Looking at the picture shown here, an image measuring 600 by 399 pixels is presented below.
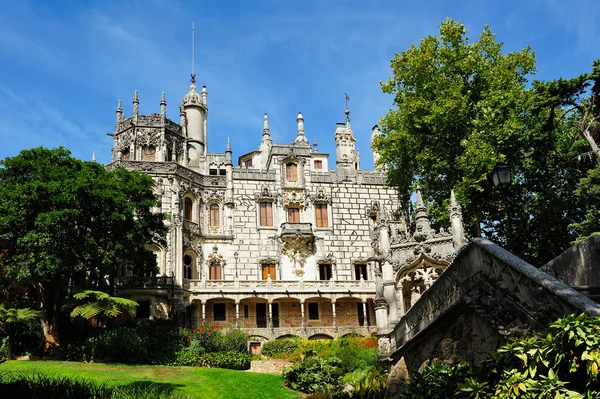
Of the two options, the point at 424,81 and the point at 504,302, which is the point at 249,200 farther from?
the point at 504,302

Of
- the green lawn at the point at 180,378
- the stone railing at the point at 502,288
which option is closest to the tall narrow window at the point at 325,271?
the green lawn at the point at 180,378

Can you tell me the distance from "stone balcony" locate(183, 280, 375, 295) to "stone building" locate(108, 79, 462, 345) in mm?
69

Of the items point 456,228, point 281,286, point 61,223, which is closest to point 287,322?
point 281,286

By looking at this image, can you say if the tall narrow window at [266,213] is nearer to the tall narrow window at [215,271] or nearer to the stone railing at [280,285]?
the tall narrow window at [215,271]

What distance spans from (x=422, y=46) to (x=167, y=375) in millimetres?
20599

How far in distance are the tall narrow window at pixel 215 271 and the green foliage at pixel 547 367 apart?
3485 cm

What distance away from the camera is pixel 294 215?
44.8 metres

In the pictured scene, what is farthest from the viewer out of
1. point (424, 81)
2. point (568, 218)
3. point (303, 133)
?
point (303, 133)

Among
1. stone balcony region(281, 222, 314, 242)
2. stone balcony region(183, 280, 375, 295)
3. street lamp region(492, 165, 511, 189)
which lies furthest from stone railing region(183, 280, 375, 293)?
street lamp region(492, 165, 511, 189)

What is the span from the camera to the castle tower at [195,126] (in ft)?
181

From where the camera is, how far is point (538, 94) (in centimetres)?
2655

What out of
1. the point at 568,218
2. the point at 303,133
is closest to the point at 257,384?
the point at 568,218

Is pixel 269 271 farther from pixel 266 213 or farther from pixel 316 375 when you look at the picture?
pixel 316 375

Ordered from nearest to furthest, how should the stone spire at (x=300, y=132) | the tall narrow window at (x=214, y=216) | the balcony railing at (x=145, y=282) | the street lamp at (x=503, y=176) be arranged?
1. the street lamp at (x=503, y=176)
2. the balcony railing at (x=145, y=282)
3. the tall narrow window at (x=214, y=216)
4. the stone spire at (x=300, y=132)
